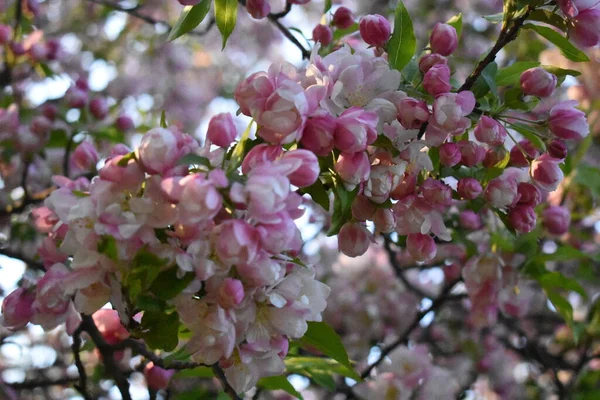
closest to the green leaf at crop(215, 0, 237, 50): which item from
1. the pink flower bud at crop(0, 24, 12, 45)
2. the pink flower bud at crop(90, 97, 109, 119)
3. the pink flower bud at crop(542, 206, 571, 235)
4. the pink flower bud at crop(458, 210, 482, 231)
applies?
the pink flower bud at crop(458, 210, 482, 231)

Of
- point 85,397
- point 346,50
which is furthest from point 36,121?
point 346,50

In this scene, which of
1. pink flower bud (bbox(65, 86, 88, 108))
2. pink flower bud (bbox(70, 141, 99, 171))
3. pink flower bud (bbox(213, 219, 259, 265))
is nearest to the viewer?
pink flower bud (bbox(213, 219, 259, 265))

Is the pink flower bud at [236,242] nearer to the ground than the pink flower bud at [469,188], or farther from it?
farther from it

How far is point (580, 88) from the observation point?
277 cm

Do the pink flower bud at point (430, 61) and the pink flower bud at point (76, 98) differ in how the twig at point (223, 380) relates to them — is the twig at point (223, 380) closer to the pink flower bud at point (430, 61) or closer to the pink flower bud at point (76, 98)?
the pink flower bud at point (430, 61)

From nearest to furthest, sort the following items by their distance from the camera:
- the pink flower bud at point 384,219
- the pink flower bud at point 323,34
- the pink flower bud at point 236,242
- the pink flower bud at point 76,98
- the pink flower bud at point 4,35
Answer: the pink flower bud at point 236,242, the pink flower bud at point 384,219, the pink flower bud at point 323,34, the pink flower bud at point 76,98, the pink flower bud at point 4,35

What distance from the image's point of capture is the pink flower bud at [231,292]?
0.84 metres

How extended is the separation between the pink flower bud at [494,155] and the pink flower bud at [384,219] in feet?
0.67

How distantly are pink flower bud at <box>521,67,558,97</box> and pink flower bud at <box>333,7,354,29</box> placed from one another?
0.56m

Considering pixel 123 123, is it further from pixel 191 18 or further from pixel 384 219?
pixel 384 219

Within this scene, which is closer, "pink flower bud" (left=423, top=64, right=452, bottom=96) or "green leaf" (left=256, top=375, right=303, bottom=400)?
"pink flower bud" (left=423, top=64, right=452, bottom=96)

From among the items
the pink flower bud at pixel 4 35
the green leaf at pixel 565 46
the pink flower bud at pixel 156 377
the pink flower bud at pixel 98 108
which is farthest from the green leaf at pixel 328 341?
the pink flower bud at pixel 4 35

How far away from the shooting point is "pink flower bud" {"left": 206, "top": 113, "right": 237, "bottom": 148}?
37.6 inches

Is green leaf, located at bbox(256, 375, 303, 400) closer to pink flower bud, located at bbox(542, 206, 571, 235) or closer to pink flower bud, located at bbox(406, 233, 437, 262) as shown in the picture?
pink flower bud, located at bbox(406, 233, 437, 262)
